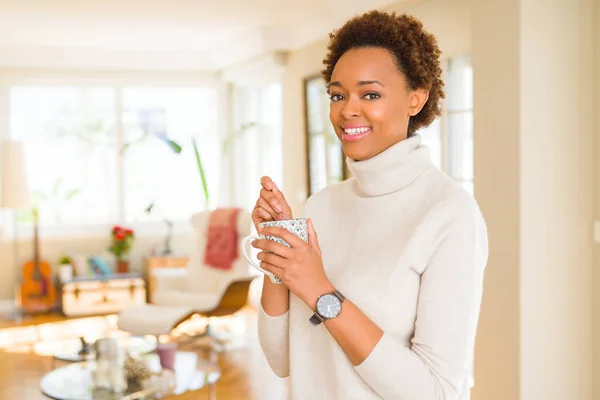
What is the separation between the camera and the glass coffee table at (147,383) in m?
3.42

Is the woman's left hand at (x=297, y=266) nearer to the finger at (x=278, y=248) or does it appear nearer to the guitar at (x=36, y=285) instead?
the finger at (x=278, y=248)

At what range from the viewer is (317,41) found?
5766 mm

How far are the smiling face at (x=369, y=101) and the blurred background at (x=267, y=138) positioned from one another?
2137mm

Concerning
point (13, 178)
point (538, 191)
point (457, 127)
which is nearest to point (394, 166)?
point (538, 191)

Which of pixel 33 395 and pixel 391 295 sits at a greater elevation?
pixel 391 295

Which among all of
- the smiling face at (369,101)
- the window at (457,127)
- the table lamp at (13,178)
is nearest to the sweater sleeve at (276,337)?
the smiling face at (369,101)

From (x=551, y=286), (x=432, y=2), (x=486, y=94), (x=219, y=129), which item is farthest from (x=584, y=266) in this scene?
(x=219, y=129)

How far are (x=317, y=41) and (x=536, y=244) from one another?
122 inches

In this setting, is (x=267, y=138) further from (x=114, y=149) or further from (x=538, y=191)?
(x=538, y=191)

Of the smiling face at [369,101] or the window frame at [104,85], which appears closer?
the smiling face at [369,101]

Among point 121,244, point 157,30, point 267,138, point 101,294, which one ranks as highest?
point 157,30

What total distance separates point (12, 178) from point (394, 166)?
6.05 meters

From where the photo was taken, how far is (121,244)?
7164 mm

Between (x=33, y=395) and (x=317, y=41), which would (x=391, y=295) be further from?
(x=317, y=41)
